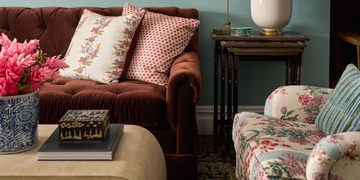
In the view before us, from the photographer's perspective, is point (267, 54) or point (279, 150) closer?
point (279, 150)

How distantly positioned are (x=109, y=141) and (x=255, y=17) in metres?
1.30

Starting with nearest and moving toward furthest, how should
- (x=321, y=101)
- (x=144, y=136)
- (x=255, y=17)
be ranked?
1. (x=144, y=136)
2. (x=321, y=101)
3. (x=255, y=17)

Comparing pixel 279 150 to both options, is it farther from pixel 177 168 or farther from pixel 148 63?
pixel 148 63

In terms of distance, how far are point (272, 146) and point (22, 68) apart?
785 mm

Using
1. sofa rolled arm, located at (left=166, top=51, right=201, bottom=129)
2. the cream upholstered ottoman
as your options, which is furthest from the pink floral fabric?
the cream upholstered ottoman

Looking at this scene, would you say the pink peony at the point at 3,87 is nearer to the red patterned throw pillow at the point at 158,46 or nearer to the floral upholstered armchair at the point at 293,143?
the floral upholstered armchair at the point at 293,143

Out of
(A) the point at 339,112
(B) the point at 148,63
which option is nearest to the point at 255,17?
(B) the point at 148,63

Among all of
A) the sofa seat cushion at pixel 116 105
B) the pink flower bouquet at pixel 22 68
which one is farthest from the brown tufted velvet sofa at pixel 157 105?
the pink flower bouquet at pixel 22 68

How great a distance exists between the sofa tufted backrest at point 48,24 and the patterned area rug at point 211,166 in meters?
0.63

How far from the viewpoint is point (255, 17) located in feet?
6.44

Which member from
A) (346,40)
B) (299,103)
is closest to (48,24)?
(299,103)

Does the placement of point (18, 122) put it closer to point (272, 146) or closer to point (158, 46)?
point (272, 146)

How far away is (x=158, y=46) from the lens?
1.86 m

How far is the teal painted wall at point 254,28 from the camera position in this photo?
2260 mm
